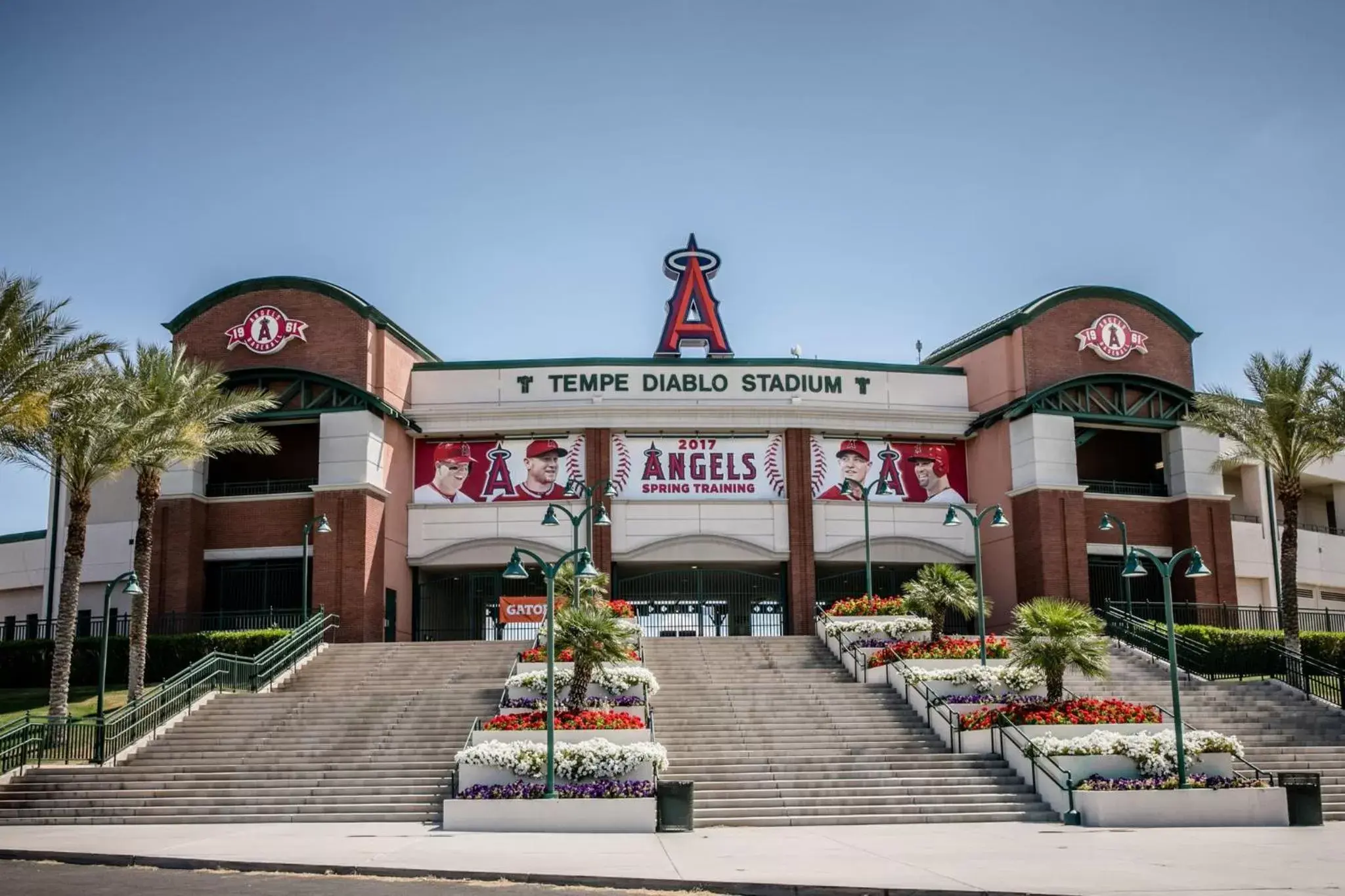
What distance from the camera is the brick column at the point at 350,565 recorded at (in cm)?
4053

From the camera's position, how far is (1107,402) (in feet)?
148

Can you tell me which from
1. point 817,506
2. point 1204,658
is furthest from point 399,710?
point 1204,658

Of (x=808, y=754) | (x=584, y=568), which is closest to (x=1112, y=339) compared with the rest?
(x=808, y=754)

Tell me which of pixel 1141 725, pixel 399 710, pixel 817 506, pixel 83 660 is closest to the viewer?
pixel 1141 725

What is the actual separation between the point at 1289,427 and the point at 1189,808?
17.8m

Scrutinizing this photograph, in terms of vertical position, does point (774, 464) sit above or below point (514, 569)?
above

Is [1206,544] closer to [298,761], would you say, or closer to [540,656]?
[540,656]

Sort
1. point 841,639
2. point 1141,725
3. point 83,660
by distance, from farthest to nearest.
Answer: point 83,660, point 841,639, point 1141,725

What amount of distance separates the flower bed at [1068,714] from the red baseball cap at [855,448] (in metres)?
18.0

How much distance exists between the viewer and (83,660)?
1528 inches

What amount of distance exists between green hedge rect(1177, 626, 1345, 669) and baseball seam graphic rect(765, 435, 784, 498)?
44.3ft

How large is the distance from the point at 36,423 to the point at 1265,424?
32060 millimetres

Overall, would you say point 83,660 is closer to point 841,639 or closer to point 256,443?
point 256,443

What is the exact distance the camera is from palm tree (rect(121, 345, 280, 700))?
3291 cm
